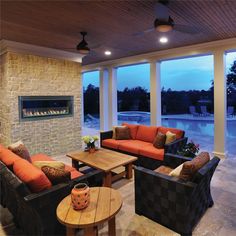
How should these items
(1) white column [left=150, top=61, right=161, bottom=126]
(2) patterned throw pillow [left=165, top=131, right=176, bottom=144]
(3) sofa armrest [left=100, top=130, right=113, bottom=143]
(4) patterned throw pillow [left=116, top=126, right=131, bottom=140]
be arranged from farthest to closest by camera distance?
(1) white column [left=150, top=61, right=161, bottom=126] → (3) sofa armrest [left=100, top=130, right=113, bottom=143] → (4) patterned throw pillow [left=116, top=126, right=131, bottom=140] → (2) patterned throw pillow [left=165, top=131, right=176, bottom=144]

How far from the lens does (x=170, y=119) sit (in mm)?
10625

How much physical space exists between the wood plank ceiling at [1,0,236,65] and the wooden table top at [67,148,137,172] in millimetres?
2430

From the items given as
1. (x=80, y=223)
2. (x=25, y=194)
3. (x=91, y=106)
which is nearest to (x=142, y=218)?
(x=80, y=223)

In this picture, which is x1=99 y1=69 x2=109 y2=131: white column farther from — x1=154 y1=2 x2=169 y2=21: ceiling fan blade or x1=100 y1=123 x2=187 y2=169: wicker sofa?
x1=154 y1=2 x2=169 y2=21: ceiling fan blade

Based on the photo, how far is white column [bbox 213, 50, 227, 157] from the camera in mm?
4871

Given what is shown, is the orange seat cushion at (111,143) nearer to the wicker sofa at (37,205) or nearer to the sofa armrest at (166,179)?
the sofa armrest at (166,179)

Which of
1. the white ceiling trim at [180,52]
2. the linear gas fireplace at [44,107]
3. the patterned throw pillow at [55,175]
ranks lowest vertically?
the patterned throw pillow at [55,175]

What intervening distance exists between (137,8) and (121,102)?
22.4 feet

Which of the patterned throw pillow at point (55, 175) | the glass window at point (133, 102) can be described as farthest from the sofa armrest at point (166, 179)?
the glass window at point (133, 102)

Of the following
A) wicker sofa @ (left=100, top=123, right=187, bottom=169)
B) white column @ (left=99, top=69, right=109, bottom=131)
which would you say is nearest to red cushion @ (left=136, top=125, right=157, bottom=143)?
wicker sofa @ (left=100, top=123, right=187, bottom=169)

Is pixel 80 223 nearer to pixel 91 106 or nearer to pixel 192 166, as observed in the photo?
pixel 192 166

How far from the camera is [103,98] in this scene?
7.87 m

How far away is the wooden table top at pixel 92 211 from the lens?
1657 millimetres

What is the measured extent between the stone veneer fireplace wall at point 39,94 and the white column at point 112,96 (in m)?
1.83
